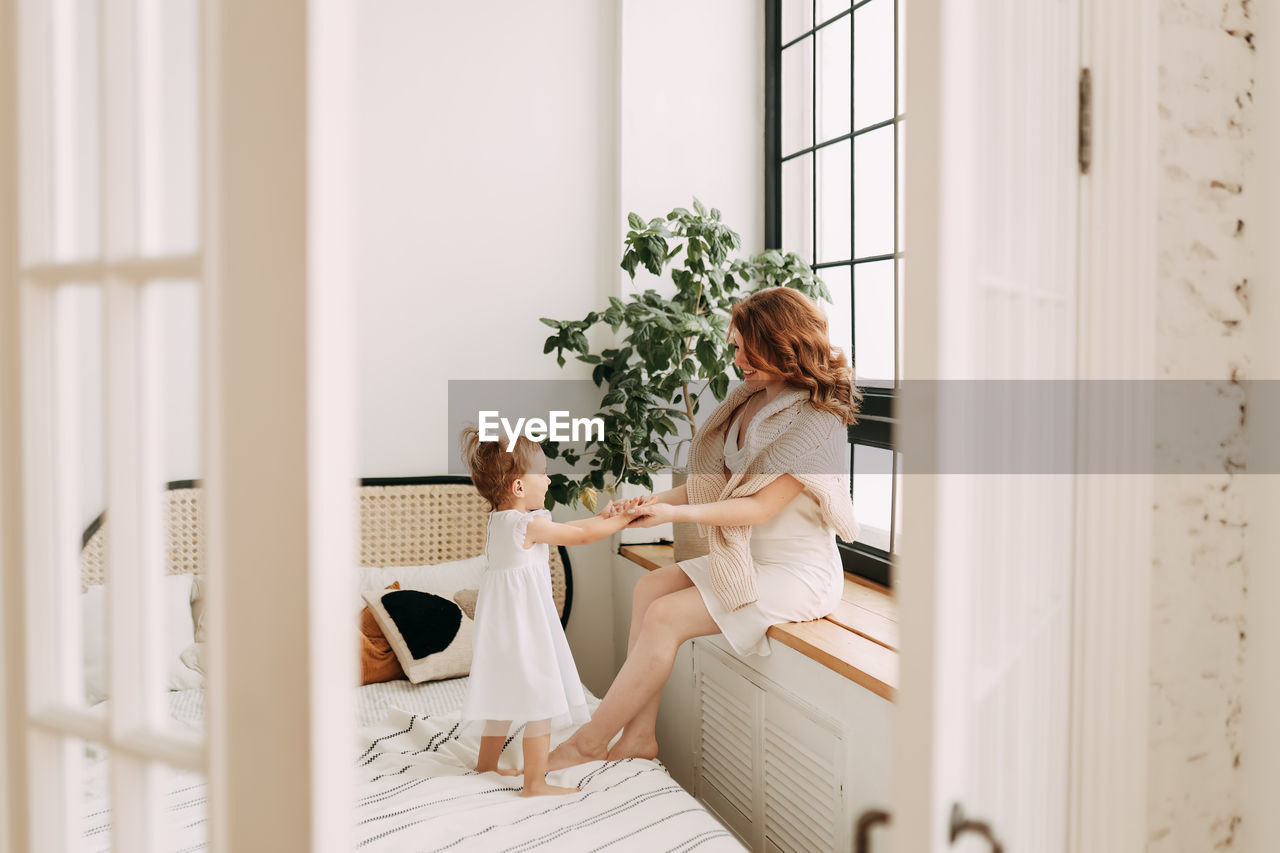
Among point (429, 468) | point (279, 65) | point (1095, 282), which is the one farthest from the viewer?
point (429, 468)

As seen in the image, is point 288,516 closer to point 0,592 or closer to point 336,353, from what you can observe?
point 336,353

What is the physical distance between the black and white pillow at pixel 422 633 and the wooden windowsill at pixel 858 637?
44.5 inches

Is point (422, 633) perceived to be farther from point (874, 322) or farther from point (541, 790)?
point (874, 322)

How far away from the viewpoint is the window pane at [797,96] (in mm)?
3260

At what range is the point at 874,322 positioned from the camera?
2.90 metres

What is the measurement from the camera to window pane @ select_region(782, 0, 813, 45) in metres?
3.23

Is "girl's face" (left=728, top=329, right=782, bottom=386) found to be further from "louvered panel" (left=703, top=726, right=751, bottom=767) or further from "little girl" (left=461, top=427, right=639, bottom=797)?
"louvered panel" (left=703, top=726, right=751, bottom=767)

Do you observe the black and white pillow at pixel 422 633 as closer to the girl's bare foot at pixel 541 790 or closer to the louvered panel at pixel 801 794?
the girl's bare foot at pixel 541 790

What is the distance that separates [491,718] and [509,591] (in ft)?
1.01

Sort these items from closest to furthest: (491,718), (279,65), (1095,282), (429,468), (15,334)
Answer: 1. (279,65)
2. (15,334)
3. (1095,282)
4. (491,718)
5. (429,468)

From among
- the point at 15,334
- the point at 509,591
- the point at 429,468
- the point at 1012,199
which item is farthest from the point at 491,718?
the point at 1012,199

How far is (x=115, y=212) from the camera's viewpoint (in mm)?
729

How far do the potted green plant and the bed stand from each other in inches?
30.9

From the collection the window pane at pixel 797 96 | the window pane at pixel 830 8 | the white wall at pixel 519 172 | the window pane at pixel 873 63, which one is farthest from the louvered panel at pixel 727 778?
the window pane at pixel 830 8
